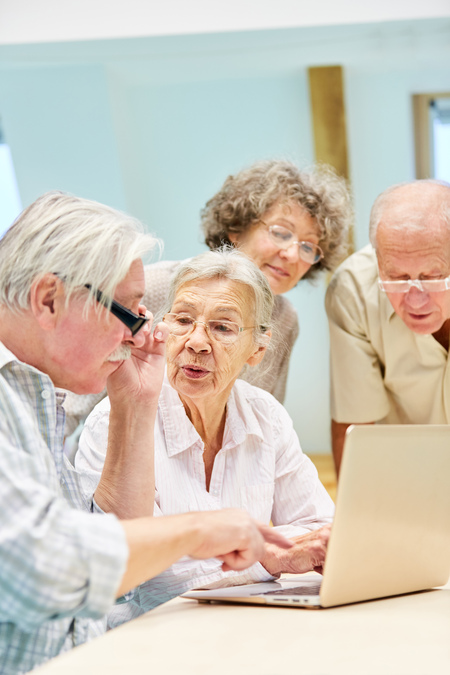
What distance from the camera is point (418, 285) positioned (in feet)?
7.68

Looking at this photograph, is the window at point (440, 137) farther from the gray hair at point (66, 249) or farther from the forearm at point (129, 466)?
the gray hair at point (66, 249)

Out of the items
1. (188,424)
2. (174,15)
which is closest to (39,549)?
(188,424)

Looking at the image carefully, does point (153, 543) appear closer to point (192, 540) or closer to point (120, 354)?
point (192, 540)

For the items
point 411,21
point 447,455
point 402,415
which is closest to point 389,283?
point 402,415

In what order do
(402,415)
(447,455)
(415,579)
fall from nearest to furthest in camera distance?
(447,455) → (415,579) → (402,415)

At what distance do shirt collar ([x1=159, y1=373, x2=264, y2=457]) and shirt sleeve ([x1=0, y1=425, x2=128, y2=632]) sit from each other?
2.54ft

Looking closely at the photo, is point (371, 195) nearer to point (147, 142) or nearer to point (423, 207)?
point (147, 142)

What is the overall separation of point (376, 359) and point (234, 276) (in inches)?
35.9

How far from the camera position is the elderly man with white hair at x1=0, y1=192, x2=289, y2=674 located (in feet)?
3.54

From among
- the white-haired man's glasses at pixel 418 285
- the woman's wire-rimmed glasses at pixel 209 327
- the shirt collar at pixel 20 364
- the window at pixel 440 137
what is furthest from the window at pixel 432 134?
the shirt collar at pixel 20 364

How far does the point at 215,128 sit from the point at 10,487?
14.1ft

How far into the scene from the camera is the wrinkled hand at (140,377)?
66.8 inches

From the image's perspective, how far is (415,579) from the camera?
145cm

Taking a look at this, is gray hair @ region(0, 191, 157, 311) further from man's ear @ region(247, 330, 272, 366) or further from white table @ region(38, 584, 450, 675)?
man's ear @ region(247, 330, 272, 366)
